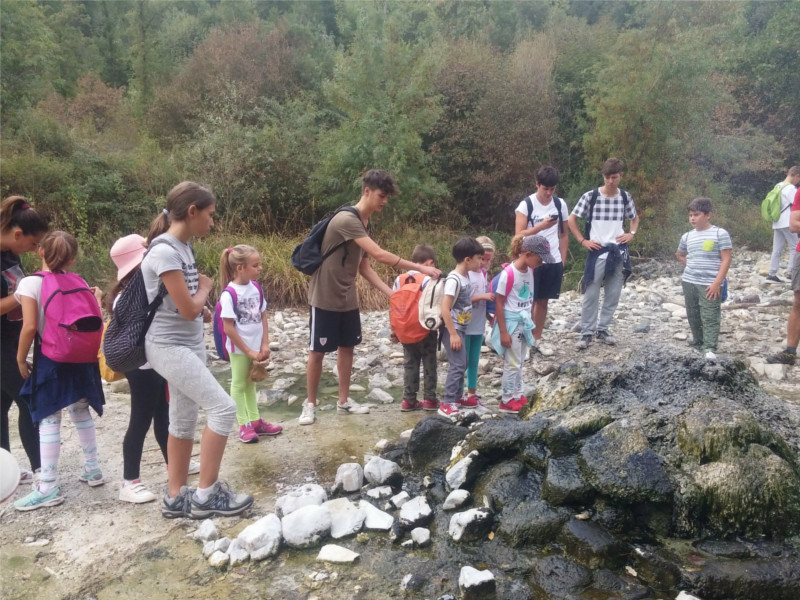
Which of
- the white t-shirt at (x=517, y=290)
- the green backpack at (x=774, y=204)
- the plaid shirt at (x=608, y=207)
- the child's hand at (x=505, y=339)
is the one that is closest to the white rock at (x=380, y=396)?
the child's hand at (x=505, y=339)

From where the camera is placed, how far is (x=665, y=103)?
13148mm

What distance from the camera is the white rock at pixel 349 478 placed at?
364 cm

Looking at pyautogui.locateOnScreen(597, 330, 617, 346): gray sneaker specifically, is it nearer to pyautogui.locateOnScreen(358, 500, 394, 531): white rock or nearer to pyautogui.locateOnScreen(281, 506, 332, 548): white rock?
pyautogui.locateOnScreen(358, 500, 394, 531): white rock

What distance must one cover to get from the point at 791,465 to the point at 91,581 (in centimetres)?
364

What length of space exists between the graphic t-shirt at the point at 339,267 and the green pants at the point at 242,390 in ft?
2.27

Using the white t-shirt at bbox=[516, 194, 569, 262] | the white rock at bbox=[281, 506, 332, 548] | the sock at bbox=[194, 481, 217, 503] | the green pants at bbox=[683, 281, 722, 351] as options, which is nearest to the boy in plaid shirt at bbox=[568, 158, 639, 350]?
the white t-shirt at bbox=[516, 194, 569, 262]

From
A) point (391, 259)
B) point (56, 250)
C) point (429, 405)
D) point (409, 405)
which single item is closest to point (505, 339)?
point (429, 405)

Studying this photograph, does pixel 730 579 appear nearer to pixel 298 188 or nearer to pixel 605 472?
pixel 605 472

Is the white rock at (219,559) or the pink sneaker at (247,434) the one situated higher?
the white rock at (219,559)

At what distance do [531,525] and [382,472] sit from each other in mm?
986

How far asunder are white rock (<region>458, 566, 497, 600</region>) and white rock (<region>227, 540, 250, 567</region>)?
1.06 meters

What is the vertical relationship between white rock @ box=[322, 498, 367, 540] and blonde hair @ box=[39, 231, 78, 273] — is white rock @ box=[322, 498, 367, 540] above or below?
below

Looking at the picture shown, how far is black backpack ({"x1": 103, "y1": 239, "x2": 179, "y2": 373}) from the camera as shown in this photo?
3.08 meters

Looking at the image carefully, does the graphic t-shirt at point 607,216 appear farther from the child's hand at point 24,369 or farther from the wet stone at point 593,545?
the child's hand at point 24,369
